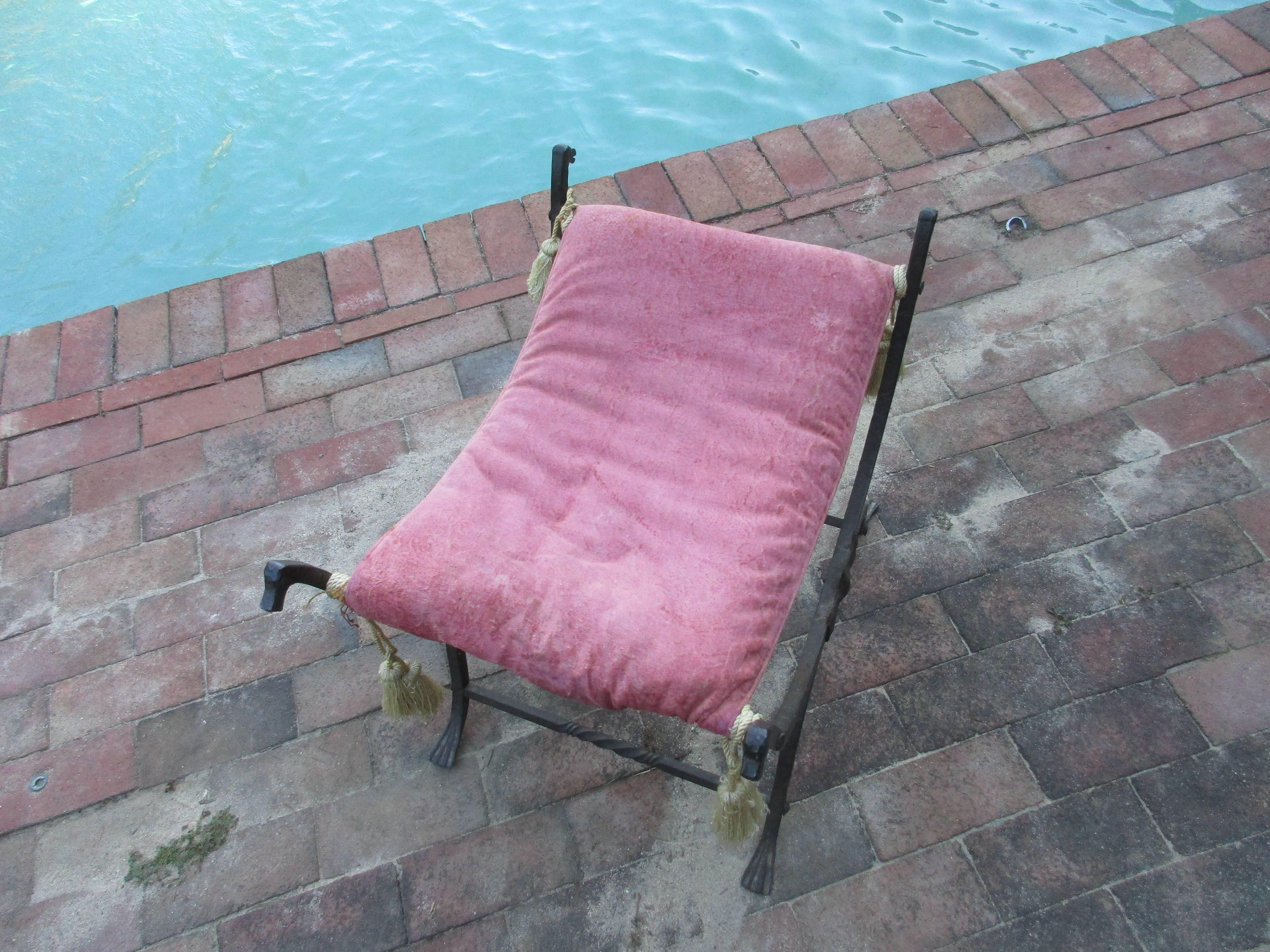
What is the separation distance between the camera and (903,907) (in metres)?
1.56

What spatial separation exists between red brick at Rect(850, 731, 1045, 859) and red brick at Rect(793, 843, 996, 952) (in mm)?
37

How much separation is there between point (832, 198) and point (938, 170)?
36 cm

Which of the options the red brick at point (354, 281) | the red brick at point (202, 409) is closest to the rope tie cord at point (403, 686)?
the red brick at point (202, 409)

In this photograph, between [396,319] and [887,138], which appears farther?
[887,138]

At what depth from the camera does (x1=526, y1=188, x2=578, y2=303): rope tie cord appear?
1.72m

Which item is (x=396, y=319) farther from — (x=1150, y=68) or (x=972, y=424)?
(x=1150, y=68)

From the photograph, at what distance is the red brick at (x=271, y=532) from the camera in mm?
2121

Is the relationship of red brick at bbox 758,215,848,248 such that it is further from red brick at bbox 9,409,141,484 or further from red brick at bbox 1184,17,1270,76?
red brick at bbox 9,409,141,484

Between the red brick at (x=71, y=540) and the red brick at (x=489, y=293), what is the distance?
1030mm

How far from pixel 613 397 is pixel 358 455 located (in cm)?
97

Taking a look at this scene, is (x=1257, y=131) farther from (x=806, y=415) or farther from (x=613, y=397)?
(x=613, y=397)

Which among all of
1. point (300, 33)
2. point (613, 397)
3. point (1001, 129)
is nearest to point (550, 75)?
point (300, 33)

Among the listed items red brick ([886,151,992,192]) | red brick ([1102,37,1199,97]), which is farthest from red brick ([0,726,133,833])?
red brick ([1102,37,1199,97])

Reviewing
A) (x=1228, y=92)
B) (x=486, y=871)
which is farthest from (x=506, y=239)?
A: (x=1228, y=92)
